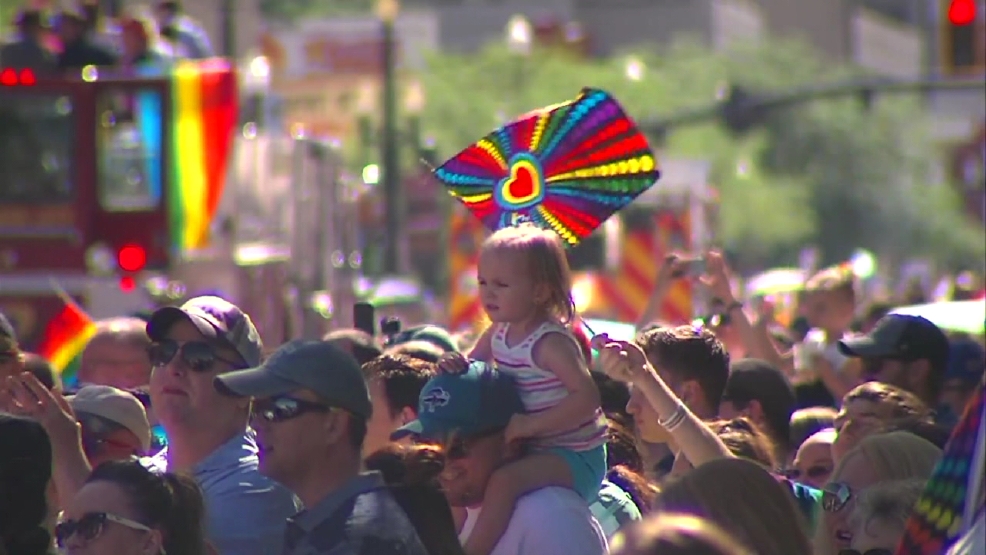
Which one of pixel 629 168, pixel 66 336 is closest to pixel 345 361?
pixel 629 168

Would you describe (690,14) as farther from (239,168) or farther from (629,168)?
(629,168)

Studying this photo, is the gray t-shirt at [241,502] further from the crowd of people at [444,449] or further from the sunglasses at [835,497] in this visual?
the sunglasses at [835,497]

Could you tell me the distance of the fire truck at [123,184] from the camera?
1603 cm

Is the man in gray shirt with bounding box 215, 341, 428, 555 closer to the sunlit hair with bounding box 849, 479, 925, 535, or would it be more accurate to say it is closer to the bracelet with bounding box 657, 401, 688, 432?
the bracelet with bounding box 657, 401, 688, 432

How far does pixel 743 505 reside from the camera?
13.7 feet

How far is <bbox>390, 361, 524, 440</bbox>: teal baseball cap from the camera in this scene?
16.8 ft

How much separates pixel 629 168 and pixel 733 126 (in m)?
23.7

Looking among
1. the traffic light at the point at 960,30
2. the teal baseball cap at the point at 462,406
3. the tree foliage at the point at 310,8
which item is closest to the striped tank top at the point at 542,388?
the teal baseball cap at the point at 462,406

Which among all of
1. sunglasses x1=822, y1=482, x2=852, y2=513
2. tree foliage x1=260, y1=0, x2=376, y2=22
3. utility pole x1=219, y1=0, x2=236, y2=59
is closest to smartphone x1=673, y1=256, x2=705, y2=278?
sunglasses x1=822, y1=482, x2=852, y2=513

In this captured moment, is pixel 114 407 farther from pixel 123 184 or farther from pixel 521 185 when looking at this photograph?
pixel 123 184

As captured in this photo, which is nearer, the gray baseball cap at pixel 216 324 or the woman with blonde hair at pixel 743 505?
the woman with blonde hair at pixel 743 505

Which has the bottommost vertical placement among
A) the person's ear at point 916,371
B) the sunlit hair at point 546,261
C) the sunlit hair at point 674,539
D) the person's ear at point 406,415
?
the person's ear at point 916,371

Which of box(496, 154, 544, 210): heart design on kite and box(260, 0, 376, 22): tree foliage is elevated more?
box(260, 0, 376, 22): tree foliage

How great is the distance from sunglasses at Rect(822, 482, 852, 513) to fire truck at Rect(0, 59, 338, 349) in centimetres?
1054
